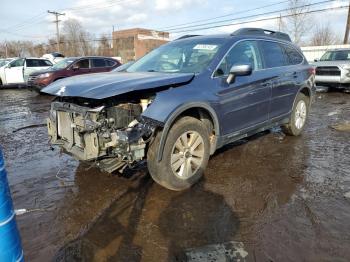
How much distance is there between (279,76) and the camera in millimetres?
5574

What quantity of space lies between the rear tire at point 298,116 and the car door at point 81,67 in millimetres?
9508

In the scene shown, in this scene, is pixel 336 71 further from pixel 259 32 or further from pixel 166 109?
pixel 166 109

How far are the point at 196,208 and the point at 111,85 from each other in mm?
1621

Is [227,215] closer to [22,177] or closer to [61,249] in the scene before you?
[61,249]

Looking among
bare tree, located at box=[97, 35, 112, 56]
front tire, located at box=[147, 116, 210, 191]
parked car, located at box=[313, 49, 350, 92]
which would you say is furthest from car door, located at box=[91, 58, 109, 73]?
bare tree, located at box=[97, 35, 112, 56]

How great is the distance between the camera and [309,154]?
5.63 m

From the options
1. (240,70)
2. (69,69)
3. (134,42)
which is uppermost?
(134,42)

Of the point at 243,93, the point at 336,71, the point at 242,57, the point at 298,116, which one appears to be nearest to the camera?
the point at 243,93

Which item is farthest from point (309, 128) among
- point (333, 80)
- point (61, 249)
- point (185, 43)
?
point (333, 80)

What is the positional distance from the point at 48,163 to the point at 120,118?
210 centimetres

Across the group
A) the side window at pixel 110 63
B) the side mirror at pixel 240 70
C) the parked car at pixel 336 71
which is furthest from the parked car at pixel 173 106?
the side window at pixel 110 63

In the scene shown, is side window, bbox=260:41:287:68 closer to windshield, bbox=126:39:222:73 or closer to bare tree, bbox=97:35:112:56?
windshield, bbox=126:39:222:73

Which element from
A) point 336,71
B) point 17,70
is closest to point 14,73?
point 17,70

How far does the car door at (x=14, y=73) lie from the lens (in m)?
17.7
